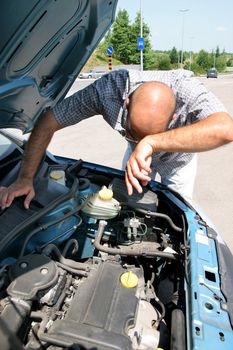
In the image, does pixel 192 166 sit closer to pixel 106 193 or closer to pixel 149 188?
pixel 149 188

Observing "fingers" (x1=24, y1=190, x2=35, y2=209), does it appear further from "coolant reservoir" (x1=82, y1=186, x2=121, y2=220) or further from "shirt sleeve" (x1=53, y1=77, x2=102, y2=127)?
"shirt sleeve" (x1=53, y1=77, x2=102, y2=127)

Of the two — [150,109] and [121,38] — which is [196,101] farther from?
[121,38]

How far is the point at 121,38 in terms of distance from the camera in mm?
36562

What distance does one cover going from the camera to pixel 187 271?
1697 millimetres

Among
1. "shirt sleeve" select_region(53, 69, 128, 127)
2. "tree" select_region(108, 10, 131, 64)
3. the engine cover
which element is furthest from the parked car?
"tree" select_region(108, 10, 131, 64)

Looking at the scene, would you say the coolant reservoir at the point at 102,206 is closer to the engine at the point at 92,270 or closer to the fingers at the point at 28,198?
the engine at the point at 92,270

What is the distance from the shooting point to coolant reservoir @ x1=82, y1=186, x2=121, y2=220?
198cm

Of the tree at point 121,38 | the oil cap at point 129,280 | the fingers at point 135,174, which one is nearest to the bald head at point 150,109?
the fingers at point 135,174

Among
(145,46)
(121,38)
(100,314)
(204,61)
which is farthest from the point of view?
(204,61)

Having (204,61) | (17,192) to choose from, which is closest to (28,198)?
(17,192)

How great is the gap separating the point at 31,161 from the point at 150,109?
773mm

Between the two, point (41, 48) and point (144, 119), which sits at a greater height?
point (41, 48)

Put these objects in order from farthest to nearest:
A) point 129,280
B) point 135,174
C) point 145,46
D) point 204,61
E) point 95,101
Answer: point 204,61
point 145,46
point 95,101
point 135,174
point 129,280

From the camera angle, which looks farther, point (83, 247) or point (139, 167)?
point (83, 247)
